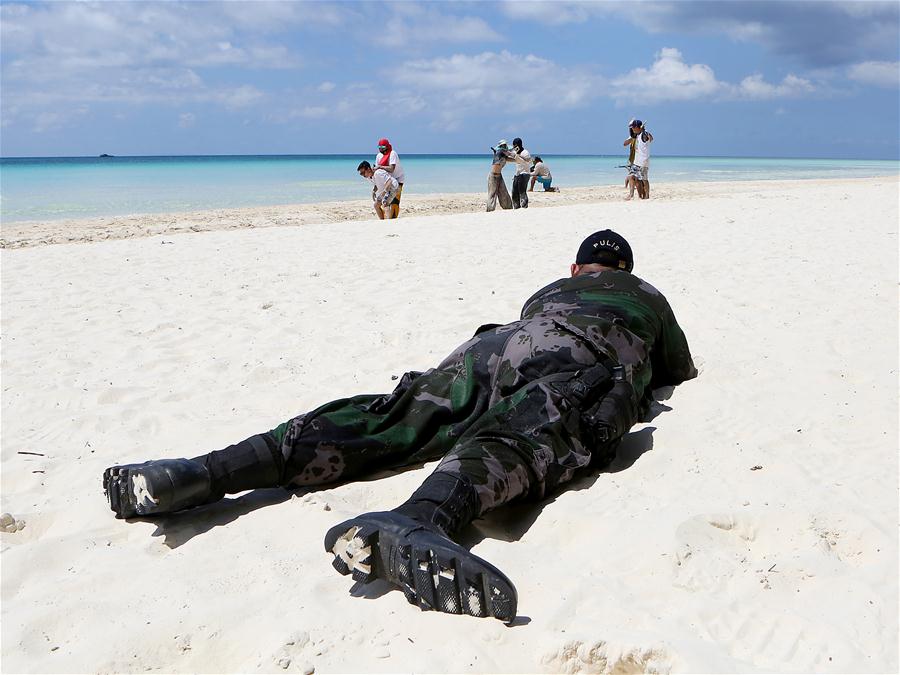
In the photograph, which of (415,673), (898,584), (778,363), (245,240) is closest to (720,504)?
(898,584)

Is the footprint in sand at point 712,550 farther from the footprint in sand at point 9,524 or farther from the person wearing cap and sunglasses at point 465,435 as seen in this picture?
the footprint in sand at point 9,524

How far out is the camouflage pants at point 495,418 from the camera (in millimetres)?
2686

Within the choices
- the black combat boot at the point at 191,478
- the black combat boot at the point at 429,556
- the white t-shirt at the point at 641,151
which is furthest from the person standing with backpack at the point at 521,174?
the black combat boot at the point at 429,556

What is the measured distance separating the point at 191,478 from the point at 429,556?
1.10 metres

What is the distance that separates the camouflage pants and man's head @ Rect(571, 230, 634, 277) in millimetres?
752

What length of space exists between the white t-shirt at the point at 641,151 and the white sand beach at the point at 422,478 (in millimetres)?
9311

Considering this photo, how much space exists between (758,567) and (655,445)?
0.99m

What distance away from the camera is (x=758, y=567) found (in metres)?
2.30

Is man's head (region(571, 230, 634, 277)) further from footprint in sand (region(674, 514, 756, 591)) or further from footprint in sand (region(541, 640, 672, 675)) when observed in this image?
footprint in sand (region(541, 640, 672, 675))

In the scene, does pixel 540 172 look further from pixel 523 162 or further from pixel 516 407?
pixel 516 407

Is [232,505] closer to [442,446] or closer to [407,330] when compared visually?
[442,446]

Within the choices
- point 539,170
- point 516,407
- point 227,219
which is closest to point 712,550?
point 516,407

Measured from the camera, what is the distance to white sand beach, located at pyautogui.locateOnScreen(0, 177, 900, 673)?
6.72 feet

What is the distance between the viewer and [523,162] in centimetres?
1580
